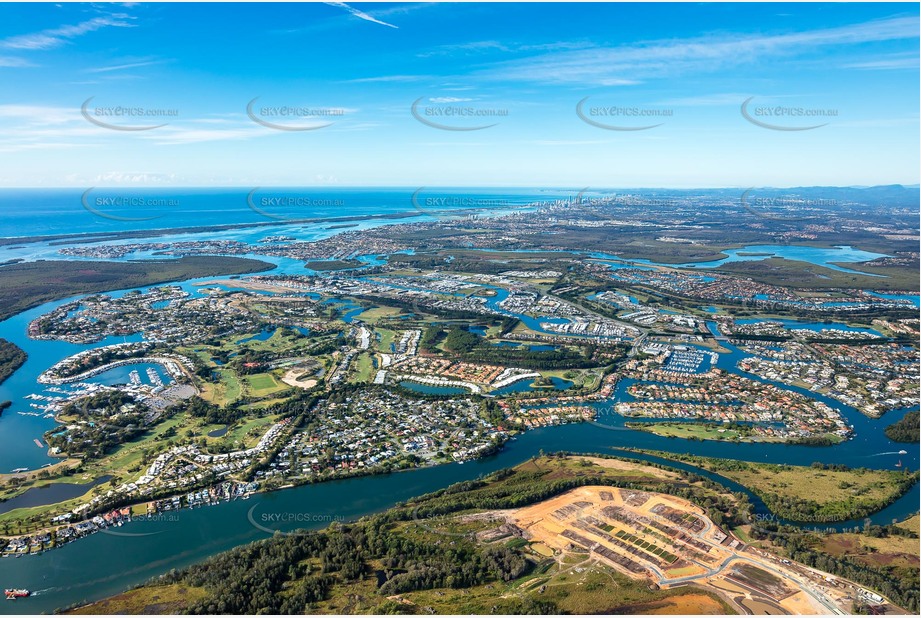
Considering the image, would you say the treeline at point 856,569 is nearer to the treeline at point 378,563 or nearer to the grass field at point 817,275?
the treeline at point 378,563

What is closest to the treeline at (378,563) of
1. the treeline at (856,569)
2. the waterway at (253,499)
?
the waterway at (253,499)

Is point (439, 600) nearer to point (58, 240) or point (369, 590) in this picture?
point (369, 590)

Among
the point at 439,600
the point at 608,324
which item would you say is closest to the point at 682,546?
the point at 439,600

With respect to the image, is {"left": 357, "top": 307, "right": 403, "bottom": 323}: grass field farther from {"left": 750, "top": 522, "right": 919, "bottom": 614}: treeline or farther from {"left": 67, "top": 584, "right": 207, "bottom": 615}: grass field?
{"left": 750, "top": 522, "right": 919, "bottom": 614}: treeline

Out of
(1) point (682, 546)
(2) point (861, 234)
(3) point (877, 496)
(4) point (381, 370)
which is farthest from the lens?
(2) point (861, 234)

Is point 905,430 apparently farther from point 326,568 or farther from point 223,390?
point 223,390

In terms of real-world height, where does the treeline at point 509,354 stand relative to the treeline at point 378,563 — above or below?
above

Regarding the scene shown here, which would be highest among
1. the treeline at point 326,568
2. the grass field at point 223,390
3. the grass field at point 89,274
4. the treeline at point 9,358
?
the grass field at point 89,274

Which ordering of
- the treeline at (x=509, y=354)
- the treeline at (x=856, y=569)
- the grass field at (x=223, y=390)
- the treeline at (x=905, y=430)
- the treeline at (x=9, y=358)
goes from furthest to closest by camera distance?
the treeline at (x=509, y=354), the treeline at (x=9, y=358), the grass field at (x=223, y=390), the treeline at (x=905, y=430), the treeline at (x=856, y=569)
